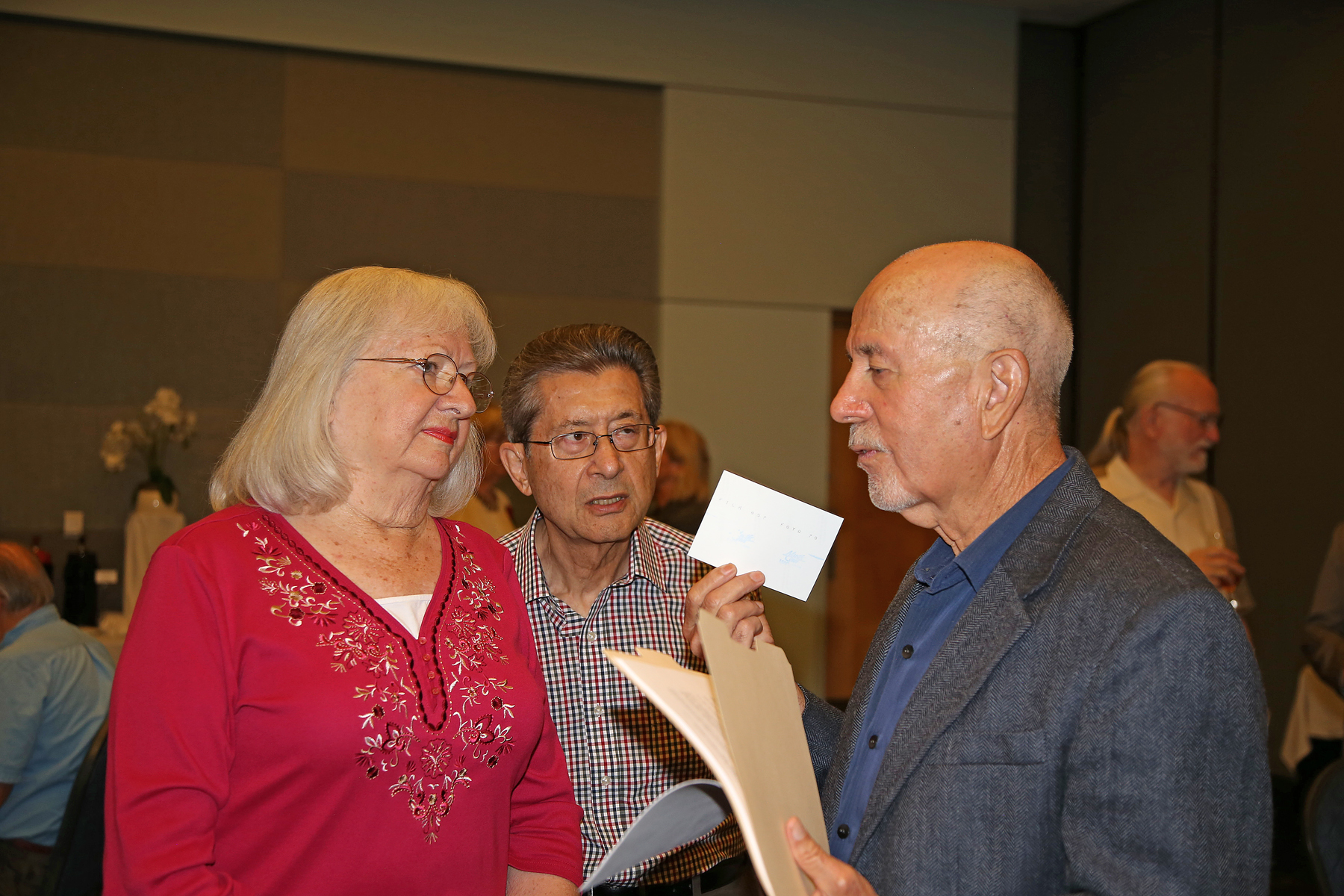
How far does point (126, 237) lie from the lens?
5.47m

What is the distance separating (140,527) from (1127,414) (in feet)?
15.1

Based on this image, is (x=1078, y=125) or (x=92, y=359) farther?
(x=1078, y=125)

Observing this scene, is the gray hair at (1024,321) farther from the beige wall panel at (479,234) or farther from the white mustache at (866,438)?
the beige wall panel at (479,234)

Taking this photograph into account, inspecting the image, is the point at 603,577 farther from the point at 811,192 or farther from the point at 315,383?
the point at 811,192

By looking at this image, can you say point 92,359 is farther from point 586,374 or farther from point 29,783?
point 586,374

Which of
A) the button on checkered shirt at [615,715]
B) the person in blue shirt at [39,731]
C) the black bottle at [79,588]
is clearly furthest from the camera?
the black bottle at [79,588]

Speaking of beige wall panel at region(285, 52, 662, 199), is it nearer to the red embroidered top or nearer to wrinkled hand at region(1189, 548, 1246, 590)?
wrinkled hand at region(1189, 548, 1246, 590)

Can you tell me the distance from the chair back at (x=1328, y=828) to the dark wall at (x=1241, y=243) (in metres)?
3.90

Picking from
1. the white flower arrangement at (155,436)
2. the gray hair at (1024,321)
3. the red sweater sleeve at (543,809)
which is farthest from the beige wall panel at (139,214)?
the gray hair at (1024,321)

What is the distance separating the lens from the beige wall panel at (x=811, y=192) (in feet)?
20.9

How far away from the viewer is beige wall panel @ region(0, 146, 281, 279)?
17.5 ft

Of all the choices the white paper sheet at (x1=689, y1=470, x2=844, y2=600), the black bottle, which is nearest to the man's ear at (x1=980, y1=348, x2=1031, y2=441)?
the white paper sheet at (x1=689, y1=470, x2=844, y2=600)

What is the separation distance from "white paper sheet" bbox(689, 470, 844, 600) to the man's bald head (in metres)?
0.32

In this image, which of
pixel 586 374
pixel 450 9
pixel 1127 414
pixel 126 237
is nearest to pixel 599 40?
pixel 450 9
